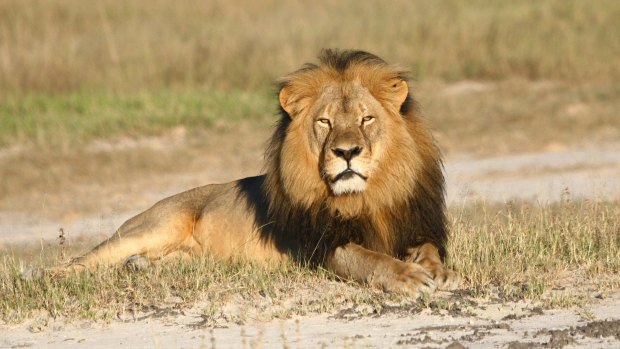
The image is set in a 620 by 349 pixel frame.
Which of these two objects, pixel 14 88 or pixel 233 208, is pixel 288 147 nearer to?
pixel 233 208

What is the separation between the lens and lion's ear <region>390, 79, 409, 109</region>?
5.40 meters

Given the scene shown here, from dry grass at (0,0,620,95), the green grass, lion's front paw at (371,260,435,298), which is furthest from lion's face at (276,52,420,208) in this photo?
dry grass at (0,0,620,95)

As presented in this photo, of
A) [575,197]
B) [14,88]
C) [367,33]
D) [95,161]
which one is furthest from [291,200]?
[367,33]

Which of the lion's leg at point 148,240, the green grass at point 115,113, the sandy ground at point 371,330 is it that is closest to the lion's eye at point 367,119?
the sandy ground at point 371,330

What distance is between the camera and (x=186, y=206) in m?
6.55

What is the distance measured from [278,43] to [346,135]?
32.1 ft

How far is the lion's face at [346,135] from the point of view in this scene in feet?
16.7

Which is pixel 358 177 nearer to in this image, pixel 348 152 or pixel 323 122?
pixel 348 152

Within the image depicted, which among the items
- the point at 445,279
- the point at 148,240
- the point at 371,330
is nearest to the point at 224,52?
the point at 148,240

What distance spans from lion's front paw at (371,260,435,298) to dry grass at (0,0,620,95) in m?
8.75

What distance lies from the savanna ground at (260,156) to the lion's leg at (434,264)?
0.09 meters

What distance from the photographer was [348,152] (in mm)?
5062

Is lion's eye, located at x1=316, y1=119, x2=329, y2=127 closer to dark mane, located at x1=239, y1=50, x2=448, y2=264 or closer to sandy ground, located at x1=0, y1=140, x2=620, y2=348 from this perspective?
dark mane, located at x1=239, y1=50, x2=448, y2=264

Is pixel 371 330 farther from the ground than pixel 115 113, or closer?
A: closer
